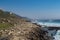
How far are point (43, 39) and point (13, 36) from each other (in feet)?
20.5

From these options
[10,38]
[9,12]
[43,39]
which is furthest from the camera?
[9,12]

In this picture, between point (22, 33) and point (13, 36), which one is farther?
point (22, 33)

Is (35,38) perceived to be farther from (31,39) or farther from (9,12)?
(9,12)

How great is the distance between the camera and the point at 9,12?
48719mm

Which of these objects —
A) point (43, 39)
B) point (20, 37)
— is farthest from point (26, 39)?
point (43, 39)

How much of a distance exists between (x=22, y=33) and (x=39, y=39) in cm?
252

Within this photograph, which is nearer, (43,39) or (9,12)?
(43,39)

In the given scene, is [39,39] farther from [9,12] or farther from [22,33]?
[9,12]

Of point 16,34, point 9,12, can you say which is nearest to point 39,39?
point 16,34

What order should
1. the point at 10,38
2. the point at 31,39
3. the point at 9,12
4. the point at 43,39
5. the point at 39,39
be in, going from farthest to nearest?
the point at 9,12, the point at 43,39, the point at 39,39, the point at 31,39, the point at 10,38

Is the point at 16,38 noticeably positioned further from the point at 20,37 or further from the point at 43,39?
the point at 43,39

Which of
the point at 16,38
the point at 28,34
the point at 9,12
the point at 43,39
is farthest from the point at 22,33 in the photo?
the point at 9,12

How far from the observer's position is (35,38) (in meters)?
24.2

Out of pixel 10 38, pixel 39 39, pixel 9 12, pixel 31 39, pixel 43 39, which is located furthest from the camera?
pixel 9 12
